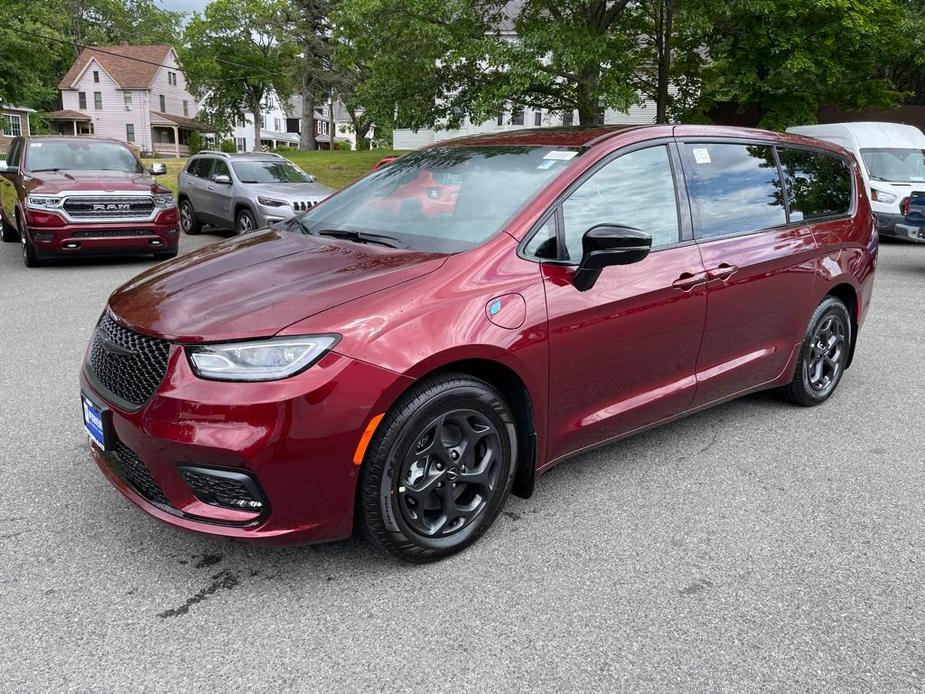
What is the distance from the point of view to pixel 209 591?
280cm

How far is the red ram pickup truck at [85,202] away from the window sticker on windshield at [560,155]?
8040mm

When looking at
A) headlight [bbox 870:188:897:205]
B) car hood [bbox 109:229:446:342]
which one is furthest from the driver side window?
headlight [bbox 870:188:897:205]

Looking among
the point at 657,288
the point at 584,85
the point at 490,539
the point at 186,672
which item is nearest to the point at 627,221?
the point at 657,288

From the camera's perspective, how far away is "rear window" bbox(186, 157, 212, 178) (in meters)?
14.0

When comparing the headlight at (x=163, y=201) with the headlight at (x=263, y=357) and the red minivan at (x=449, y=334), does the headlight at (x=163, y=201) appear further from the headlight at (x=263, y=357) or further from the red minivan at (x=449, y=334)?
the headlight at (x=263, y=357)

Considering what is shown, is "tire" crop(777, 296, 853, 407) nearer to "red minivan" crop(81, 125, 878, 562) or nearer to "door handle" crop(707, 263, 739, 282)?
"red minivan" crop(81, 125, 878, 562)

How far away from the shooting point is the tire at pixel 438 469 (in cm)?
275

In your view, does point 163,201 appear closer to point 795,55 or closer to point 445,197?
point 445,197

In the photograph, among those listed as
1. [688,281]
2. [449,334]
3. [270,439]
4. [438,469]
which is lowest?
[438,469]

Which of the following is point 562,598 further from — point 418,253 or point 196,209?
point 196,209

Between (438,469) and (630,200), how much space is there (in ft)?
5.25

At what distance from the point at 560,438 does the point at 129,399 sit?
67.9 inches

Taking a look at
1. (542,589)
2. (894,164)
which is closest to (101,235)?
(542,589)

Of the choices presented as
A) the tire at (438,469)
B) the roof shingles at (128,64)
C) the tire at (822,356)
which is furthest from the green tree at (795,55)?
the roof shingles at (128,64)
